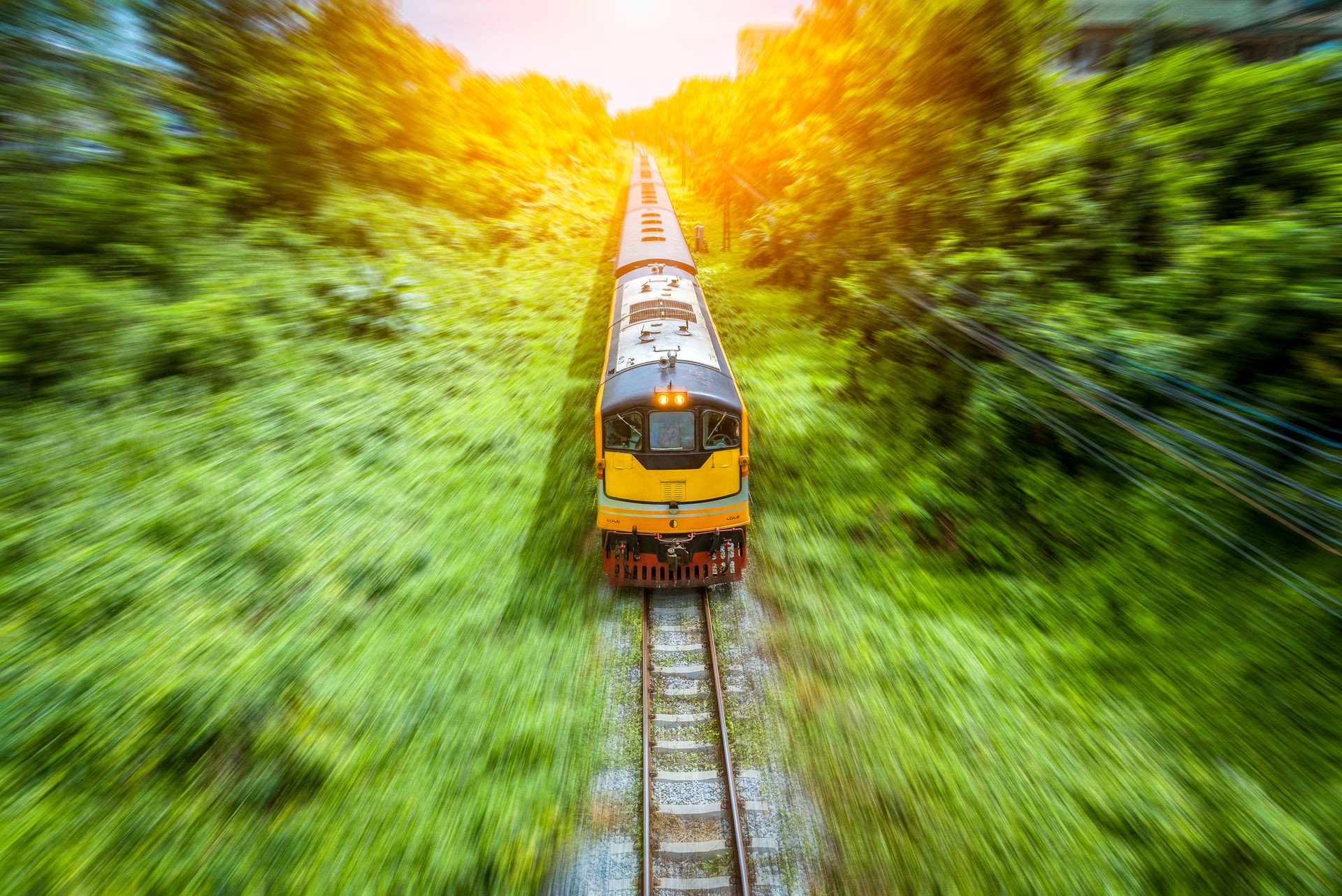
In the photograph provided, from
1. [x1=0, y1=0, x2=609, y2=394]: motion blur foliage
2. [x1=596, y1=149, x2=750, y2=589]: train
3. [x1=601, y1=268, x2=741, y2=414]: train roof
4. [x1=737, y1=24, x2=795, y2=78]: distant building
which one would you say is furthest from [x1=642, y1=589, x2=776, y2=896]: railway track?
[x1=737, y1=24, x2=795, y2=78]: distant building

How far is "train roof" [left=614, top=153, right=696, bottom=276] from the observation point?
13953 mm

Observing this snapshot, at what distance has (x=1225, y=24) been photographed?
43.7 feet

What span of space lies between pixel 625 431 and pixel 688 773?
3860 millimetres

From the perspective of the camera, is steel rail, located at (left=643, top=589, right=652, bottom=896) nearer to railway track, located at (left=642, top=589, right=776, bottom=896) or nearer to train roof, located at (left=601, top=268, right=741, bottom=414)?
railway track, located at (left=642, top=589, right=776, bottom=896)

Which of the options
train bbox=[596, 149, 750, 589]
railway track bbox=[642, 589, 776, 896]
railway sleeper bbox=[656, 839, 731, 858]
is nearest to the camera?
railway track bbox=[642, 589, 776, 896]

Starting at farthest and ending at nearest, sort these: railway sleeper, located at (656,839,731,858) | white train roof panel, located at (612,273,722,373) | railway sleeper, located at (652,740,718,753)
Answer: white train roof panel, located at (612,273,722,373) < railway sleeper, located at (652,740,718,753) < railway sleeper, located at (656,839,731,858)

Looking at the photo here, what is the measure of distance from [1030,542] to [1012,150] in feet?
25.9

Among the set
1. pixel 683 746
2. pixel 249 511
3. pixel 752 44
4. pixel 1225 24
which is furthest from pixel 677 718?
pixel 752 44

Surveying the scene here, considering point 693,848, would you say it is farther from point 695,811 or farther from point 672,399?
point 672,399

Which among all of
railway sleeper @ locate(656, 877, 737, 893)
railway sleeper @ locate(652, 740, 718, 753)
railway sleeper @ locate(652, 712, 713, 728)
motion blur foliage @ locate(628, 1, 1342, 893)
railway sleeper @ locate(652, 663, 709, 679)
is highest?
motion blur foliage @ locate(628, 1, 1342, 893)

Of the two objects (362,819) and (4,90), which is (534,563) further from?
(4,90)

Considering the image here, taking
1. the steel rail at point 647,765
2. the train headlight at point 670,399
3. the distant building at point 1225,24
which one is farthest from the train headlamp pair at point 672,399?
the distant building at point 1225,24

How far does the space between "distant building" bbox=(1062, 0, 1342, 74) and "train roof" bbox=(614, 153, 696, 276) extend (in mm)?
→ 9219

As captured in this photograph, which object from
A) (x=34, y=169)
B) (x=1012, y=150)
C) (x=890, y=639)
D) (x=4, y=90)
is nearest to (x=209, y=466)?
(x=34, y=169)
